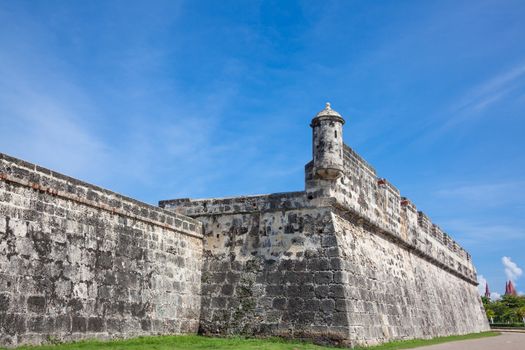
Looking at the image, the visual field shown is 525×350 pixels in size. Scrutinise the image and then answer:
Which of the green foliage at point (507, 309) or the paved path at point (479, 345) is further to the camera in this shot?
the green foliage at point (507, 309)

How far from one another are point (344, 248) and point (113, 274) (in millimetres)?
5452

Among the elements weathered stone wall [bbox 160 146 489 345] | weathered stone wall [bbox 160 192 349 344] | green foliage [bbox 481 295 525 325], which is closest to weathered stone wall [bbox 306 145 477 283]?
weathered stone wall [bbox 160 146 489 345]

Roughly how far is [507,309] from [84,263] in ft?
215

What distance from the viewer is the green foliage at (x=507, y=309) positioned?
212ft

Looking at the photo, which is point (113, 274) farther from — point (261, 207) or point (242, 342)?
point (261, 207)

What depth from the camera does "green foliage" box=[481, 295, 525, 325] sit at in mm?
64500

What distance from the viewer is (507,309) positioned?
215 ft

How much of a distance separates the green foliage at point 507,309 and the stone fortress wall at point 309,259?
55.2 meters

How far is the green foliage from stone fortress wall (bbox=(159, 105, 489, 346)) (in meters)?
55.2

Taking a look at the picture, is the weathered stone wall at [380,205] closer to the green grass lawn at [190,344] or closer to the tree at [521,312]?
the green grass lawn at [190,344]

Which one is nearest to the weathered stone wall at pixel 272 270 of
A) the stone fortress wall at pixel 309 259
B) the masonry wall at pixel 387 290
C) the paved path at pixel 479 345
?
the stone fortress wall at pixel 309 259

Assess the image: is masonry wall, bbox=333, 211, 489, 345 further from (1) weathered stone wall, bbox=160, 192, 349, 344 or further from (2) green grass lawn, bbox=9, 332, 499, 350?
(2) green grass lawn, bbox=9, 332, 499, 350

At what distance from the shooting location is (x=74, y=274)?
1008cm

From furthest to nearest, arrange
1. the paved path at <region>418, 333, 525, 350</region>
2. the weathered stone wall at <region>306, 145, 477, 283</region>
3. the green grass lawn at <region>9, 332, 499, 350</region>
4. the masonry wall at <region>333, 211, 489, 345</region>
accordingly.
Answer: the paved path at <region>418, 333, 525, 350</region> < the weathered stone wall at <region>306, 145, 477, 283</region> < the masonry wall at <region>333, 211, 489, 345</region> < the green grass lawn at <region>9, 332, 499, 350</region>
